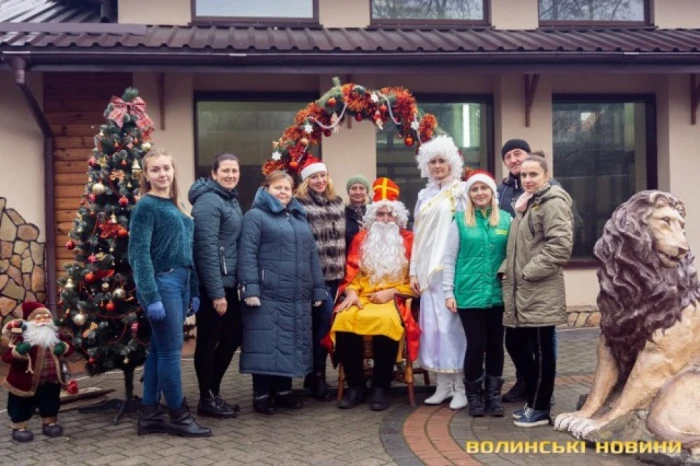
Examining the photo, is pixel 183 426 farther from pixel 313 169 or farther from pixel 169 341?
pixel 313 169

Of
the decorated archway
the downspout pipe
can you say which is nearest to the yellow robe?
the decorated archway

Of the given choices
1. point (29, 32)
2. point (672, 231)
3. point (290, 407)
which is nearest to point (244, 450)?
point (290, 407)

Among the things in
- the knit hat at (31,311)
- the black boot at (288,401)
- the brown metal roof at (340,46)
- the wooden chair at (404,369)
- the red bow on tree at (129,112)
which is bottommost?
the black boot at (288,401)

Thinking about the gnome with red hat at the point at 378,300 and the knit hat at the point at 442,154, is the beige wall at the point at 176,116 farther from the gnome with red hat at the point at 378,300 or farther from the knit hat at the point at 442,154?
the knit hat at the point at 442,154

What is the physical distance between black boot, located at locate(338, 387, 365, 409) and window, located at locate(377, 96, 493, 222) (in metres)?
4.11

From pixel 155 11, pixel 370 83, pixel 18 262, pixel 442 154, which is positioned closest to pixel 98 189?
pixel 442 154

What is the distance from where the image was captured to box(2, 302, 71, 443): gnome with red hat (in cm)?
518

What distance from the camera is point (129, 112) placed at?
5.78 meters

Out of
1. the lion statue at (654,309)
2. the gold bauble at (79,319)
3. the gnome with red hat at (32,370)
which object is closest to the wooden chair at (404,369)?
the lion statue at (654,309)

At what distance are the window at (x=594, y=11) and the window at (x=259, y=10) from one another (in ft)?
10.9

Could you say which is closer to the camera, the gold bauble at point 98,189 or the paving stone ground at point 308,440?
the paving stone ground at point 308,440

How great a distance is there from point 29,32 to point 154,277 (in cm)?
499

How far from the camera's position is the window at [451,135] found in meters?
9.65

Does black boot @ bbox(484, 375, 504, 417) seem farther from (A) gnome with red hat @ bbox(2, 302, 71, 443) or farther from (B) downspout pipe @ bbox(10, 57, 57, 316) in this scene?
(B) downspout pipe @ bbox(10, 57, 57, 316)
